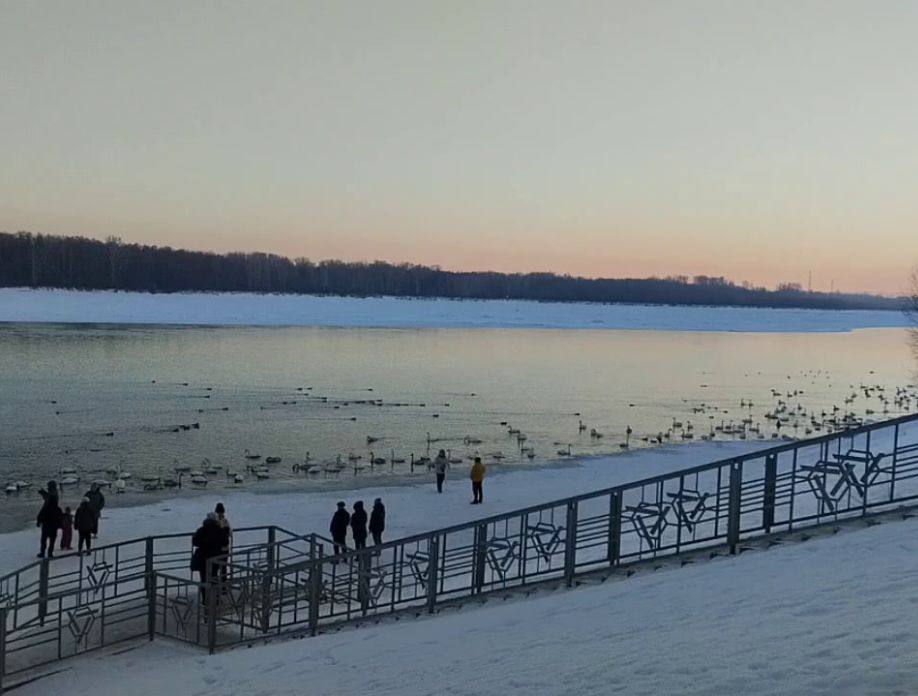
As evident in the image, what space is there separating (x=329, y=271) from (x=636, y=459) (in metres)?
136

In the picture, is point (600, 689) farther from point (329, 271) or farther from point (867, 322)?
point (329, 271)

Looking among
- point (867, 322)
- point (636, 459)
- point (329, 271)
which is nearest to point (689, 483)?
point (636, 459)

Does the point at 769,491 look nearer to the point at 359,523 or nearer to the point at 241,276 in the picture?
the point at 359,523

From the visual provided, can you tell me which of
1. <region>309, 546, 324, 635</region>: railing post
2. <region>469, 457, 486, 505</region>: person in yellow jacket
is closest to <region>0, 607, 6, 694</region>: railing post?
<region>309, 546, 324, 635</region>: railing post

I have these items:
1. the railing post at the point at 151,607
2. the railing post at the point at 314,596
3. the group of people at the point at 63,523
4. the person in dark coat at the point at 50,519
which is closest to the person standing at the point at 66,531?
the group of people at the point at 63,523

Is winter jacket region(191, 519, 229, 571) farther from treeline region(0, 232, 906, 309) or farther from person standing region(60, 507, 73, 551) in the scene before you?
treeline region(0, 232, 906, 309)

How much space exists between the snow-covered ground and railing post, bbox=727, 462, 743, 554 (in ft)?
1.11

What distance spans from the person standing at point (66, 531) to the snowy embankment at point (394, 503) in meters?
0.45

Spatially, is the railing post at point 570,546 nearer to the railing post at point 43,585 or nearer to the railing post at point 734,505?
the railing post at point 734,505

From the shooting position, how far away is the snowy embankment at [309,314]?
79250mm

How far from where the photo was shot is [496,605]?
8.78 m

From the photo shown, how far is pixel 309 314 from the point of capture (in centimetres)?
8825

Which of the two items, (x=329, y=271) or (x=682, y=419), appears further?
(x=329, y=271)

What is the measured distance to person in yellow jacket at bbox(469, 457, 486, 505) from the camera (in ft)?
59.5
